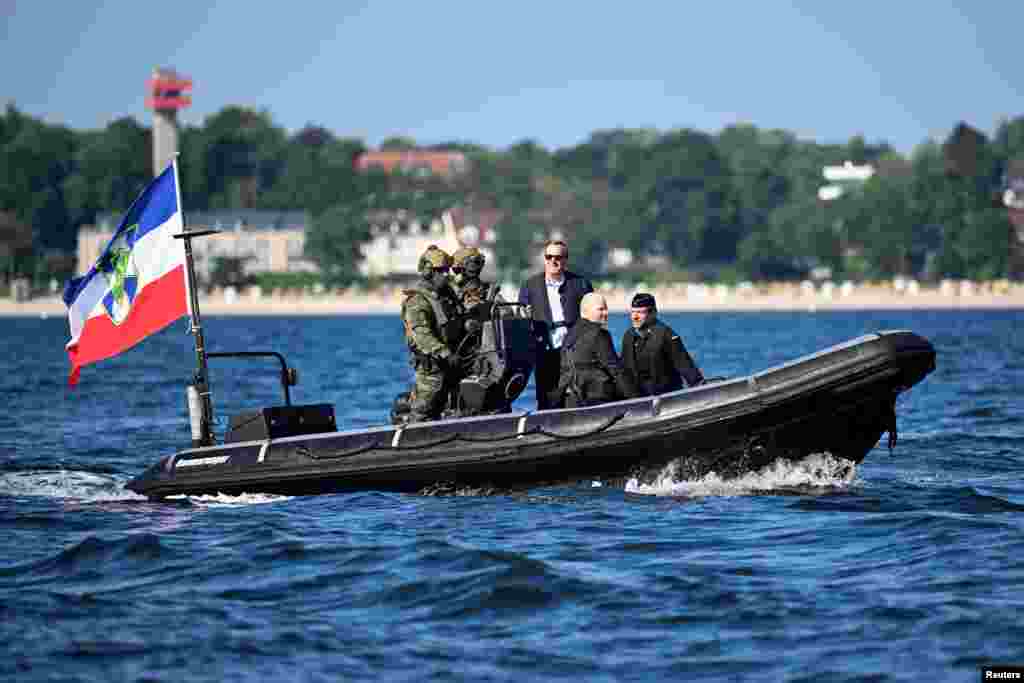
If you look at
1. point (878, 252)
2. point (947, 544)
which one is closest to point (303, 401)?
point (947, 544)

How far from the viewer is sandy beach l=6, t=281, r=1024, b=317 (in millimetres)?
137625

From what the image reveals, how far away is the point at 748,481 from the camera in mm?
17781

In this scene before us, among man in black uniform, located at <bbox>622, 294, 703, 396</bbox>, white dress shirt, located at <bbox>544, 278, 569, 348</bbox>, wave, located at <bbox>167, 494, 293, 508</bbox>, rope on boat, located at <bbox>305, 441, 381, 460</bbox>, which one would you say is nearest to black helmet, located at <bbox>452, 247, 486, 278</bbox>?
white dress shirt, located at <bbox>544, 278, 569, 348</bbox>

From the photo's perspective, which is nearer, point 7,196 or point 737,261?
point 737,261

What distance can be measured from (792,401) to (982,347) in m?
44.7

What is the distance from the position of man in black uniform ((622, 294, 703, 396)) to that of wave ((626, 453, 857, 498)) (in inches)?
32.2

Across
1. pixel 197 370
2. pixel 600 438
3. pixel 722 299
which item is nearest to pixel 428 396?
pixel 600 438

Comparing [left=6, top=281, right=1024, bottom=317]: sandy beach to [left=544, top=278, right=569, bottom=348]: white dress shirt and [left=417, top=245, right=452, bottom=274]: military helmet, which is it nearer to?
[left=544, top=278, right=569, bottom=348]: white dress shirt

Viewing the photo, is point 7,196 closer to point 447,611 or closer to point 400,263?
point 400,263

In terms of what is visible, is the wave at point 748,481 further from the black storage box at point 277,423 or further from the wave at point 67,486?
the wave at point 67,486

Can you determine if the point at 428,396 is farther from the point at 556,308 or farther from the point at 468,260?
the point at 556,308

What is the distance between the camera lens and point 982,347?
60.1 meters

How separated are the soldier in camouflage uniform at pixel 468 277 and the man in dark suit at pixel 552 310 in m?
0.42

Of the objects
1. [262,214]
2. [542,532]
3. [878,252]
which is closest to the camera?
[542,532]
